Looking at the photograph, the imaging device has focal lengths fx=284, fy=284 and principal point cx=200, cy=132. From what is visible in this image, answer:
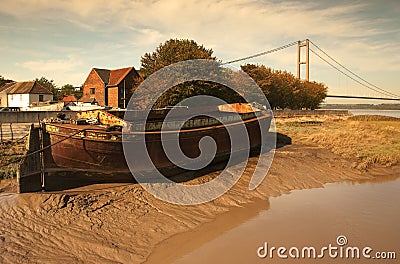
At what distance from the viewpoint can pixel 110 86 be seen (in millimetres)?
39969

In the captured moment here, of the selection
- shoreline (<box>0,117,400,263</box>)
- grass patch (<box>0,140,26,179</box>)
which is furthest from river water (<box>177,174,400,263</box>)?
grass patch (<box>0,140,26,179</box>)

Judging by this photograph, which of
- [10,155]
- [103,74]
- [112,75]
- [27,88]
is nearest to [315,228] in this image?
[10,155]

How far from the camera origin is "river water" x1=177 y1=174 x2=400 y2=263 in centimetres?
564

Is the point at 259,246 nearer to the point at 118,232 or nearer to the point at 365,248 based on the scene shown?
the point at 365,248

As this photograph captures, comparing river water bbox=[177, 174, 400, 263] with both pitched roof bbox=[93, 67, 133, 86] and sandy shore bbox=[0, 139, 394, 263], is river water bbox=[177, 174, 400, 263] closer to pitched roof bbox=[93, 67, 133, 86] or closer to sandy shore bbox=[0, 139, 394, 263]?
sandy shore bbox=[0, 139, 394, 263]

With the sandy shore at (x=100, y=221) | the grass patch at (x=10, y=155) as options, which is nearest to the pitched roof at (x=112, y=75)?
the grass patch at (x=10, y=155)

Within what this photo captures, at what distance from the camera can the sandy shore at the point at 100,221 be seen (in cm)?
542

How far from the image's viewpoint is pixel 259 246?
600 cm

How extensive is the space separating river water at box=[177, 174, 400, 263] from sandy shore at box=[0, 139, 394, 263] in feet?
1.65

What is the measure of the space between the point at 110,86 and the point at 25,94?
1166 cm

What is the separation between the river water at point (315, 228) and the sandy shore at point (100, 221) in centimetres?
50

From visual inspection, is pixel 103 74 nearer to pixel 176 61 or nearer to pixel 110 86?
pixel 110 86

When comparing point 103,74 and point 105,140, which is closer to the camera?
point 105,140

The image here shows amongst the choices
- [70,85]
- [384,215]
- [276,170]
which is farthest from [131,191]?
[70,85]
